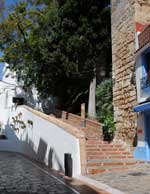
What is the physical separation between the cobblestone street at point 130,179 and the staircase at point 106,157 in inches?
22.1

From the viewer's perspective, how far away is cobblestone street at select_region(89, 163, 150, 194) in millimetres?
8680

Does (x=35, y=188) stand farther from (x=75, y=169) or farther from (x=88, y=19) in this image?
(x=88, y=19)

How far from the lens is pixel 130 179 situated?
10305 mm

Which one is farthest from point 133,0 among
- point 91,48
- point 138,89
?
point 91,48

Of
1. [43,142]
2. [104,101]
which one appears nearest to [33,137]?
[43,142]

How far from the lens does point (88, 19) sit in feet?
73.7

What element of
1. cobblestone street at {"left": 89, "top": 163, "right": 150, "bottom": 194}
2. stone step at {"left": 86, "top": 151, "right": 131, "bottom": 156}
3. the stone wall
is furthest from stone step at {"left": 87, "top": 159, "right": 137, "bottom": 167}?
the stone wall

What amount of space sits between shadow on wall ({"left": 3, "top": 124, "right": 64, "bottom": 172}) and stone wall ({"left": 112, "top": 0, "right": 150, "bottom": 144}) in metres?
3.91

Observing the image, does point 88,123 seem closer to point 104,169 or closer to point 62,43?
point 62,43

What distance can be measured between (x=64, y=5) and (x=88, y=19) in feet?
6.48

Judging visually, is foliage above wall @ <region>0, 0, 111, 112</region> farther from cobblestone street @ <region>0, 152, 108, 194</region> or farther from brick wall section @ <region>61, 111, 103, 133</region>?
cobblestone street @ <region>0, 152, 108, 194</region>

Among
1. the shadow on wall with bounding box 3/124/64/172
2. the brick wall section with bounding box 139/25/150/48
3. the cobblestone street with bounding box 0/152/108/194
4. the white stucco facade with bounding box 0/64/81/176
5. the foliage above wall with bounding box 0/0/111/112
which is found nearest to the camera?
the cobblestone street with bounding box 0/152/108/194

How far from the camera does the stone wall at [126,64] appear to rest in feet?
52.7

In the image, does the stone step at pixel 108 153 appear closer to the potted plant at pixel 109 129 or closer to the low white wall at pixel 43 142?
the low white wall at pixel 43 142
